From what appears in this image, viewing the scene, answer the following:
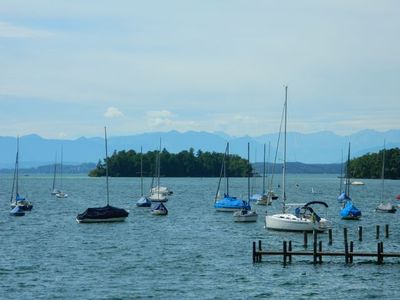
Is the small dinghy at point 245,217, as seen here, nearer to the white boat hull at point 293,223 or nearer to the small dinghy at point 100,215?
the small dinghy at point 100,215

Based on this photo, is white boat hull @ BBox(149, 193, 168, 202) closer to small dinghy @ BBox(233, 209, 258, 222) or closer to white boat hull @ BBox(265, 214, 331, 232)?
small dinghy @ BBox(233, 209, 258, 222)

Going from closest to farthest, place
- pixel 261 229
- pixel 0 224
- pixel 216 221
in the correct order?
pixel 261 229, pixel 0 224, pixel 216 221

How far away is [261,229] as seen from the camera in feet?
287

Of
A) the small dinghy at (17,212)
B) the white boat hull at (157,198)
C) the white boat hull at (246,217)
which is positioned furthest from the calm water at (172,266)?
the white boat hull at (157,198)

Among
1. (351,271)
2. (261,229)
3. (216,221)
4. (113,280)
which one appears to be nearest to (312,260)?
(351,271)

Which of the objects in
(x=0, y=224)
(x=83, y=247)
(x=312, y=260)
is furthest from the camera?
(x=0, y=224)

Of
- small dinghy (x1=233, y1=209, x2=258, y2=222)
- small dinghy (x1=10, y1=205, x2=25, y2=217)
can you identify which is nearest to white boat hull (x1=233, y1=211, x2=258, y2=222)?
small dinghy (x1=233, y1=209, x2=258, y2=222)

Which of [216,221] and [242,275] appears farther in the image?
[216,221]

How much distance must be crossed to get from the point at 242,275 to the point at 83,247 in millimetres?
21118

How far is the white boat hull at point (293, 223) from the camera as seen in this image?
3118 inches

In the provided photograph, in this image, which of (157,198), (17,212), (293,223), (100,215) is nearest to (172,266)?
(293,223)

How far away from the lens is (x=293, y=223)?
261ft

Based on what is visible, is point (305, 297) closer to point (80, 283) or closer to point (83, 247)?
point (80, 283)

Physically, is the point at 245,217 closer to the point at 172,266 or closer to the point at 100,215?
the point at 100,215
